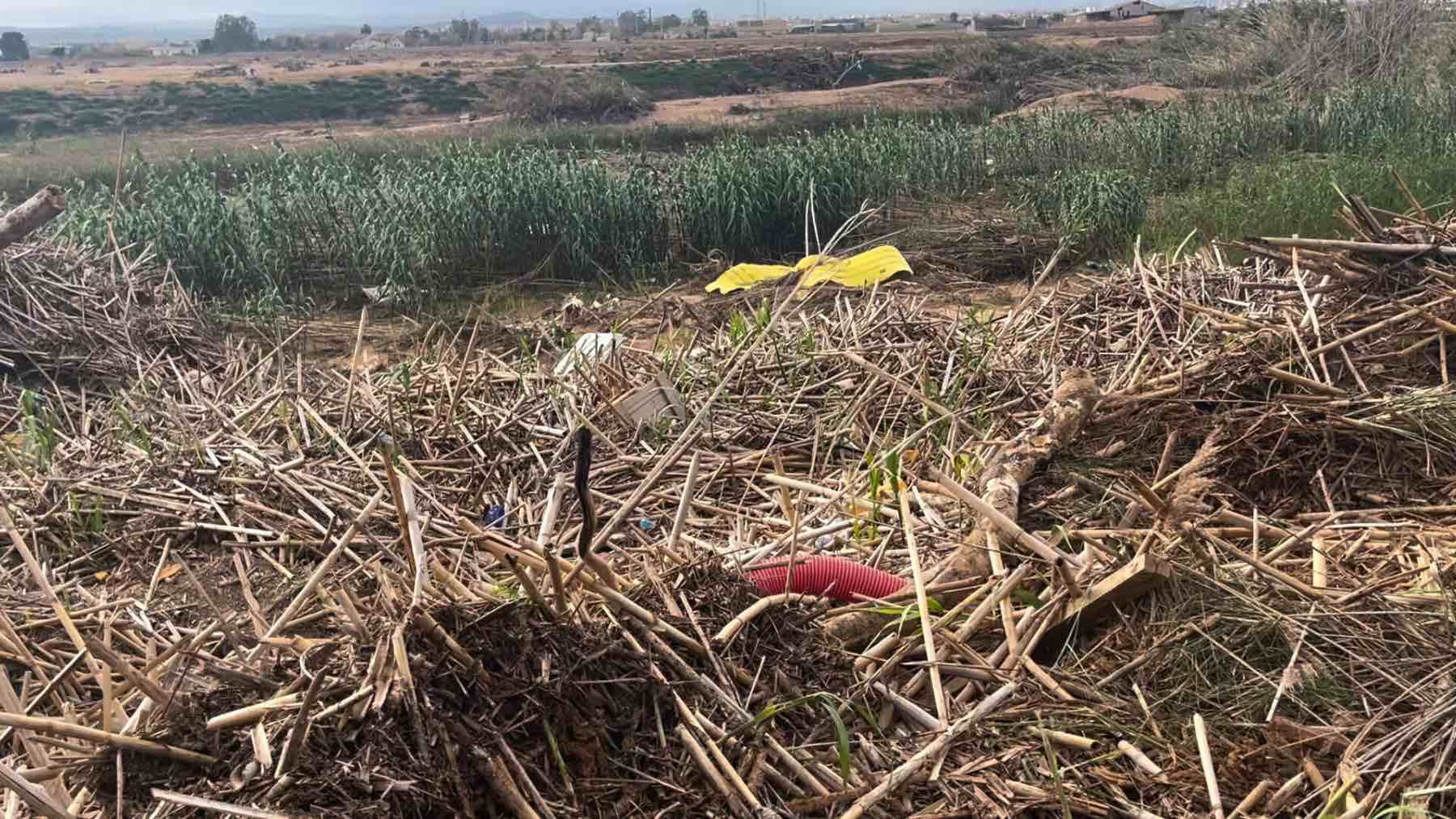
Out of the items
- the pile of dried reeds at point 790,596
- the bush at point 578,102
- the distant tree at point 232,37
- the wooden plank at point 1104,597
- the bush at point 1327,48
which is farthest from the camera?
the distant tree at point 232,37

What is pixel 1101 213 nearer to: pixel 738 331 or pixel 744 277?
pixel 744 277

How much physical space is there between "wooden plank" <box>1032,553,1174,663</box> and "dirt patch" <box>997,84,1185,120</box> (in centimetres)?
1580

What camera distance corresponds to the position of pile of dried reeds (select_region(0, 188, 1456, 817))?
6.37 feet

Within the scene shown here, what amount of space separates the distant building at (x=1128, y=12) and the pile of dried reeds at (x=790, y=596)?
60900 mm

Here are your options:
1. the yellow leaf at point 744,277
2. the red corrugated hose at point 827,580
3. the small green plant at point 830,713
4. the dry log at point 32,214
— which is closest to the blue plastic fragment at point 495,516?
the red corrugated hose at point 827,580

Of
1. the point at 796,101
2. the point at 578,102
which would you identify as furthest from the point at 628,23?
the point at 578,102

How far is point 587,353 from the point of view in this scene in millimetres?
4930

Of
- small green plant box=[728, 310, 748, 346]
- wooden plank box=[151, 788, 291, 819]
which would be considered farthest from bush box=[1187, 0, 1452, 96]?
wooden plank box=[151, 788, 291, 819]

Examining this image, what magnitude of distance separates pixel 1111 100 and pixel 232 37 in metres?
61.9

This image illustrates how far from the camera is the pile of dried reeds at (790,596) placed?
194 cm

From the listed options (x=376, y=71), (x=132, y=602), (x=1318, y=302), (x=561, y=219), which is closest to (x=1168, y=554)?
(x=1318, y=302)

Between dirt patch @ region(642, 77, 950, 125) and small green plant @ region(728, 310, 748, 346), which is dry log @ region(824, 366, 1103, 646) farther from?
dirt patch @ region(642, 77, 950, 125)

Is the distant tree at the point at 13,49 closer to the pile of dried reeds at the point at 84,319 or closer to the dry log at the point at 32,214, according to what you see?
the pile of dried reeds at the point at 84,319

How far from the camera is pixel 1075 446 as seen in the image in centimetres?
368
